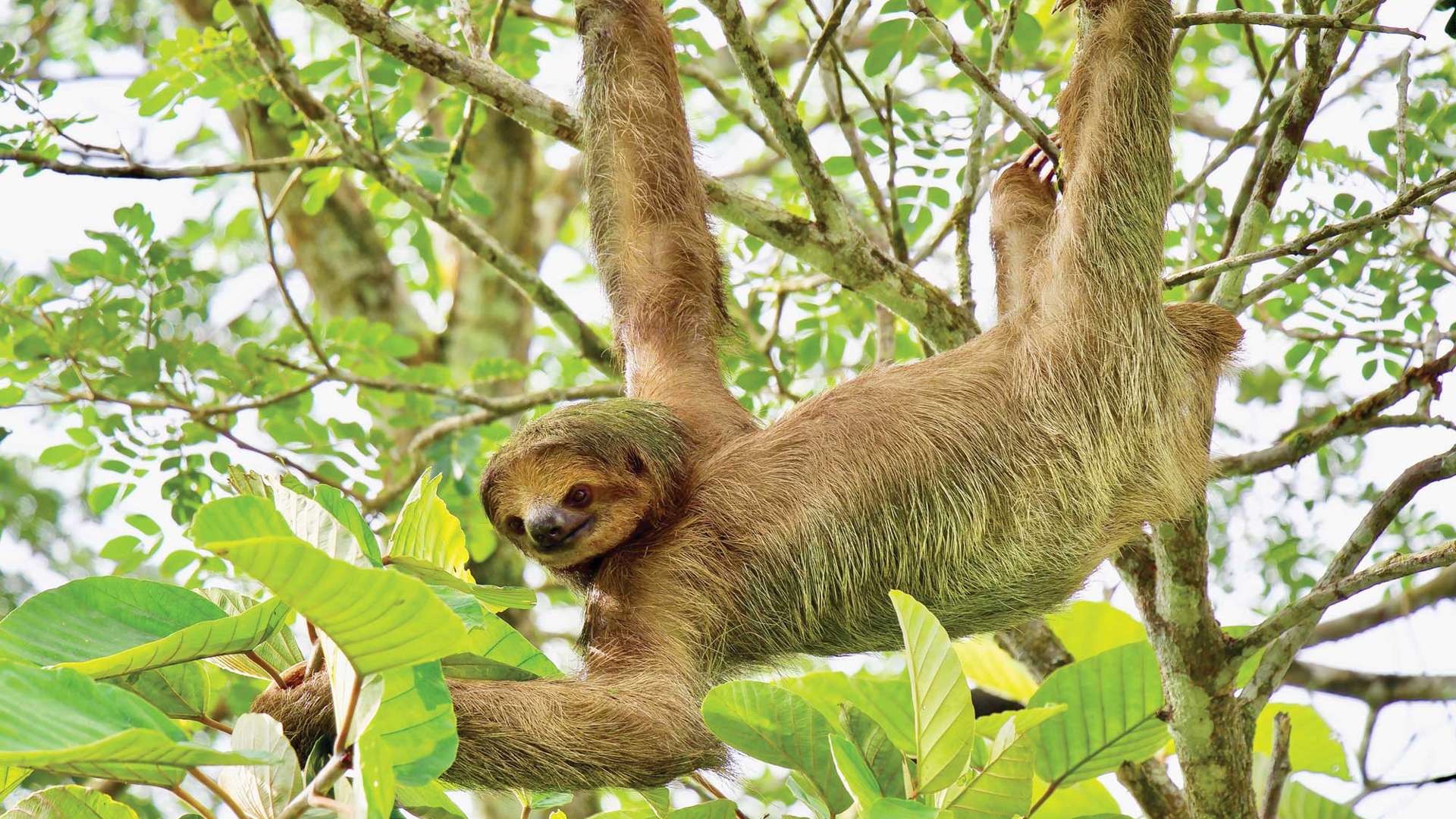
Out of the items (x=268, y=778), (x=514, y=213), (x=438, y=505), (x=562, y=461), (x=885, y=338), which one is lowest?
(x=268, y=778)

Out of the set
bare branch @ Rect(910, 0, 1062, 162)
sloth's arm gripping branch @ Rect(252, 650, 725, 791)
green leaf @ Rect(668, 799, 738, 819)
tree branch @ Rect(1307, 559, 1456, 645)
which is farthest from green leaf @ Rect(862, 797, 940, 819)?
tree branch @ Rect(1307, 559, 1456, 645)

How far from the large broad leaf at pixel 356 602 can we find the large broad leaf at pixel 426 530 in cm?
105

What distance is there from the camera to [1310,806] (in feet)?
14.6

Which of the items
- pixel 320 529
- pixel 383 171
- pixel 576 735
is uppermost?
pixel 383 171

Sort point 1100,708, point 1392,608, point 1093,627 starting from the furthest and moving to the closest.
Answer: point 1392,608, point 1093,627, point 1100,708

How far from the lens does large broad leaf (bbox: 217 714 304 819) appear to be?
2889 millimetres

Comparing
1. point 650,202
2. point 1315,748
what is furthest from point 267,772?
point 1315,748

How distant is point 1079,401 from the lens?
4.43m

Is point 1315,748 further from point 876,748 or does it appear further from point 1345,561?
point 876,748

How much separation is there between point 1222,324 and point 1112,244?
632 millimetres

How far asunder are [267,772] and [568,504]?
6.06ft

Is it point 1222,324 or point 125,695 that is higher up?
point 1222,324

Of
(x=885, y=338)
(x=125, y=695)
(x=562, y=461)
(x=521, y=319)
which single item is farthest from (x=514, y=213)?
(x=125, y=695)

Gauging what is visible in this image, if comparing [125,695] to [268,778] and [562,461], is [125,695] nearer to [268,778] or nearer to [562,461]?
[268,778]
